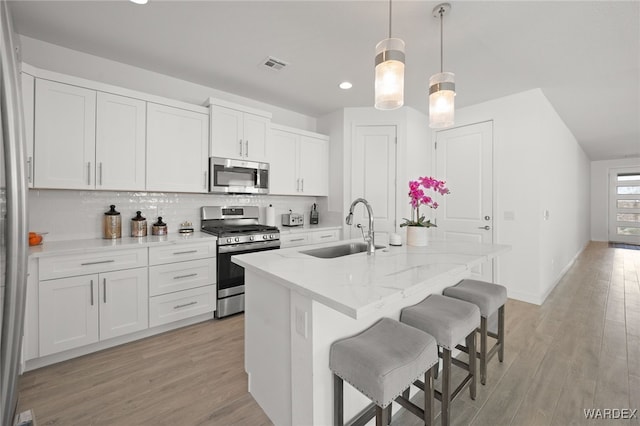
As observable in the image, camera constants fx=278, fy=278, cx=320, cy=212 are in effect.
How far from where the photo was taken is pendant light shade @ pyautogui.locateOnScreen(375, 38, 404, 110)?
147 centimetres

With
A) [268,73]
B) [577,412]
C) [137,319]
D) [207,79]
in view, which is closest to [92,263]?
[137,319]

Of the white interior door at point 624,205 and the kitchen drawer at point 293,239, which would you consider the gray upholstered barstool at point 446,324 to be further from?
the white interior door at point 624,205

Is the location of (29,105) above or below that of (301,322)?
above

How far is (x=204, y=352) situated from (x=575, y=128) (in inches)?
275

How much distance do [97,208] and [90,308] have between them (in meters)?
1.00

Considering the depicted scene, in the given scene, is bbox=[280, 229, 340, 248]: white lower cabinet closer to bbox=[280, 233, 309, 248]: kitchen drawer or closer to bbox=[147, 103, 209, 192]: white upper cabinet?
bbox=[280, 233, 309, 248]: kitchen drawer

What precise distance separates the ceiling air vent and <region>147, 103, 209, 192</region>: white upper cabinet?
2.93 ft

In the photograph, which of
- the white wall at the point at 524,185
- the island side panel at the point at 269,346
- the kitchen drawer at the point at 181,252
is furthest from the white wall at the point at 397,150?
the island side panel at the point at 269,346

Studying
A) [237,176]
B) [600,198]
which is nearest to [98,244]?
[237,176]

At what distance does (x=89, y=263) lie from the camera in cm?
221

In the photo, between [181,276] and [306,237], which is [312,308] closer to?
[181,276]

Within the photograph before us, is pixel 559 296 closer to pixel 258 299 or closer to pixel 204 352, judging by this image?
pixel 258 299

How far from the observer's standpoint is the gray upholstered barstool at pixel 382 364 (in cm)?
107

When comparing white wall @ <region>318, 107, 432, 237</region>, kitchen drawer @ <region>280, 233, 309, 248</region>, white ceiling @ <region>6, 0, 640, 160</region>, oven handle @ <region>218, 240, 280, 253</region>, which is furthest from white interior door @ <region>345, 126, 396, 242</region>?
oven handle @ <region>218, 240, 280, 253</region>
